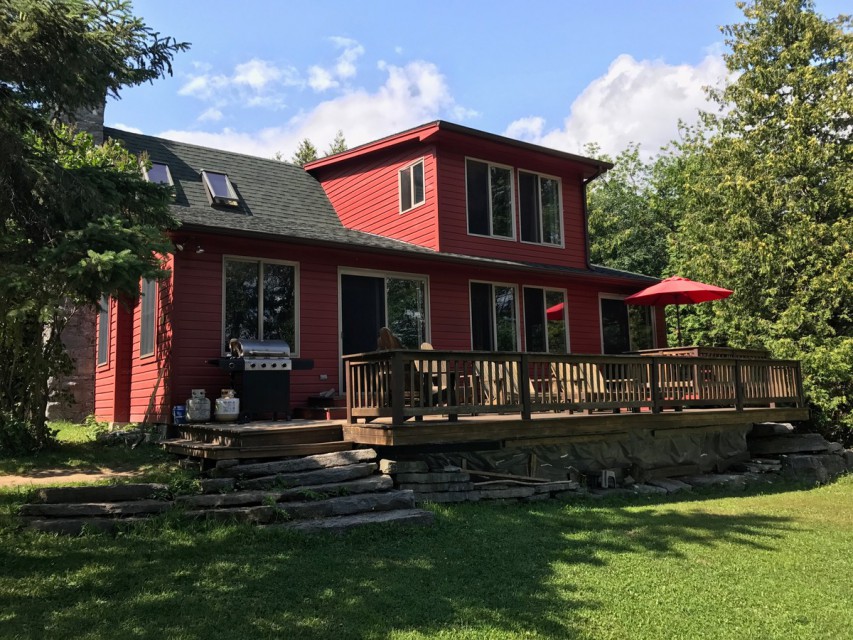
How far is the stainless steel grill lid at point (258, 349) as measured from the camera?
28.0 ft

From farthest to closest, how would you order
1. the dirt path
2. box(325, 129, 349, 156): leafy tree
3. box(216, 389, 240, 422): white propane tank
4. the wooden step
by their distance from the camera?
box(325, 129, 349, 156): leafy tree, box(216, 389, 240, 422): white propane tank, the dirt path, the wooden step

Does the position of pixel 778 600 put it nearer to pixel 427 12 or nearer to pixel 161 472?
pixel 161 472

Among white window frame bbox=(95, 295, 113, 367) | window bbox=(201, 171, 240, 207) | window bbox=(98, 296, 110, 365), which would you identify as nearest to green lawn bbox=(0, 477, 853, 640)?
window bbox=(201, 171, 240, 207)

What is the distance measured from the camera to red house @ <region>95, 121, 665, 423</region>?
9.38 m

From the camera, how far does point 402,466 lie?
7.03m

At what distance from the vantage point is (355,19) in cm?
929

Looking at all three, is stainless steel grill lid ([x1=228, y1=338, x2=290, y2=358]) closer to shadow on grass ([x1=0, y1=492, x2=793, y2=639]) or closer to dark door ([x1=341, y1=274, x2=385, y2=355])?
dark door ([x1=341, y1=274, x2=385, y2=355])

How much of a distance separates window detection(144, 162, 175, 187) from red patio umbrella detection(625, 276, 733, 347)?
918 cm

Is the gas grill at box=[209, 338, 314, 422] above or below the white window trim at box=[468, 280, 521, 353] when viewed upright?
below

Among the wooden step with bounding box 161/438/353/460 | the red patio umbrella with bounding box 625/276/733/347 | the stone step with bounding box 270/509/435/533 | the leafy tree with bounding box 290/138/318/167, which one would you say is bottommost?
the stone step with bounding box 270/509/435/533

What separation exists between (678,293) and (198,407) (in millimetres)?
8894

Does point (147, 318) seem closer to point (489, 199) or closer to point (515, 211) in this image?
point (489, 199)

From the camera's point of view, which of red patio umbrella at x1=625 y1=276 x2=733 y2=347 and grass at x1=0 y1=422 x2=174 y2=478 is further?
red patio umbrella at x1=625 y1=276 x2=733 y2=347

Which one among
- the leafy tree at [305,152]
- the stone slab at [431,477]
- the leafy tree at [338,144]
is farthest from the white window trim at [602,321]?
the leafy tree at [305,152]
